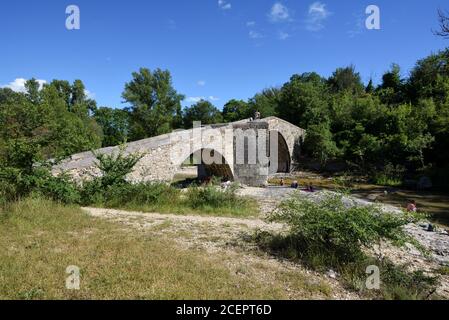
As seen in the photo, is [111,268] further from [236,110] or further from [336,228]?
[236,110]

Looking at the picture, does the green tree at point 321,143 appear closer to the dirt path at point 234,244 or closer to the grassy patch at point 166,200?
the grassy patch at point 166,200

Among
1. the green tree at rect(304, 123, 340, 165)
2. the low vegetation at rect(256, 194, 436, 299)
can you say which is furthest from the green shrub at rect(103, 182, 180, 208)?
the green tree at rect(304, 123, 340, 165)

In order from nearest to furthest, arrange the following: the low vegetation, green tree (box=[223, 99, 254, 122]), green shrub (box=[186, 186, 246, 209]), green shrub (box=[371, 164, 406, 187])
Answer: the low vegetation < green shrub (box=[186, 186, 246, 209]) < green shrub (box=[371, 164, 406, 187]) < green tree (box=[223, 99, 254, 122])

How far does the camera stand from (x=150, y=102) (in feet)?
112

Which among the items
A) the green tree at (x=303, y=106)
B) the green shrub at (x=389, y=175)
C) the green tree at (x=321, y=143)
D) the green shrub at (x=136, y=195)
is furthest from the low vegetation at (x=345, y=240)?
the green tree at (x=303, y=106)

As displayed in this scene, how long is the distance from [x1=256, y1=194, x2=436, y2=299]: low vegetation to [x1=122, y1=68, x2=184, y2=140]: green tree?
28426 mm

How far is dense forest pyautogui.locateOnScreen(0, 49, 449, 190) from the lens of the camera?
26.9 feet

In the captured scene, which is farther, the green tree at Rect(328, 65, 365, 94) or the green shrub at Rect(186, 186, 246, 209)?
the green tree at Rect(328, 65, 365, 94)

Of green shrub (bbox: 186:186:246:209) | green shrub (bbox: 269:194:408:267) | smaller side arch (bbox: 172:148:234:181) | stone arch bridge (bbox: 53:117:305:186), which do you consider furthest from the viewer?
smaller side arch (bbox: 172:148:234:181)

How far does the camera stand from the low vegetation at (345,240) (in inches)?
174

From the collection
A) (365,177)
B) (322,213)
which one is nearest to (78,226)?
(322,213)

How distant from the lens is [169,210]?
8.58 meters

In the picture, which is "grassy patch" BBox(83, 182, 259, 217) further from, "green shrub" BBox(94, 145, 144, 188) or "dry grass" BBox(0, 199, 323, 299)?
"dry grass" BBox(0, 199, 323, 299)
